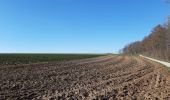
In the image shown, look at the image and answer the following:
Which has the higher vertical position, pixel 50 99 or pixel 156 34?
pixel 156 34

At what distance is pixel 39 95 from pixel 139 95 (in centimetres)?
436

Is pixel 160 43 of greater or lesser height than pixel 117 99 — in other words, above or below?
above

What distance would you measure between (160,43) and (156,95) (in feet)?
236

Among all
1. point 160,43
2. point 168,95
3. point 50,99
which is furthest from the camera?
point 160,43

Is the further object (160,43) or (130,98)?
(160,43)

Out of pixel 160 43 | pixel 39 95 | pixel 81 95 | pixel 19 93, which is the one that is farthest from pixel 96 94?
pixel 160 43

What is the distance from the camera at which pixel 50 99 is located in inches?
450

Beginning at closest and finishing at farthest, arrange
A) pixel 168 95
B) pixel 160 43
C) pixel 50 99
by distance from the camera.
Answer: pixel 50 99 → pixel 168 95 → pixel 160 43

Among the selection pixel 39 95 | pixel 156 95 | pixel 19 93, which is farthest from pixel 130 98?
pixel 19 93

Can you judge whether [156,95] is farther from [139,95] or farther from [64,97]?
[64,97]

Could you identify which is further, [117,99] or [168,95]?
[168,95]

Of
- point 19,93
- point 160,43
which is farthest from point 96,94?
point 160,43

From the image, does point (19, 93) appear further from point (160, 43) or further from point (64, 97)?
point (160, 43)

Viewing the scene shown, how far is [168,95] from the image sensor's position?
1236 centimetres
